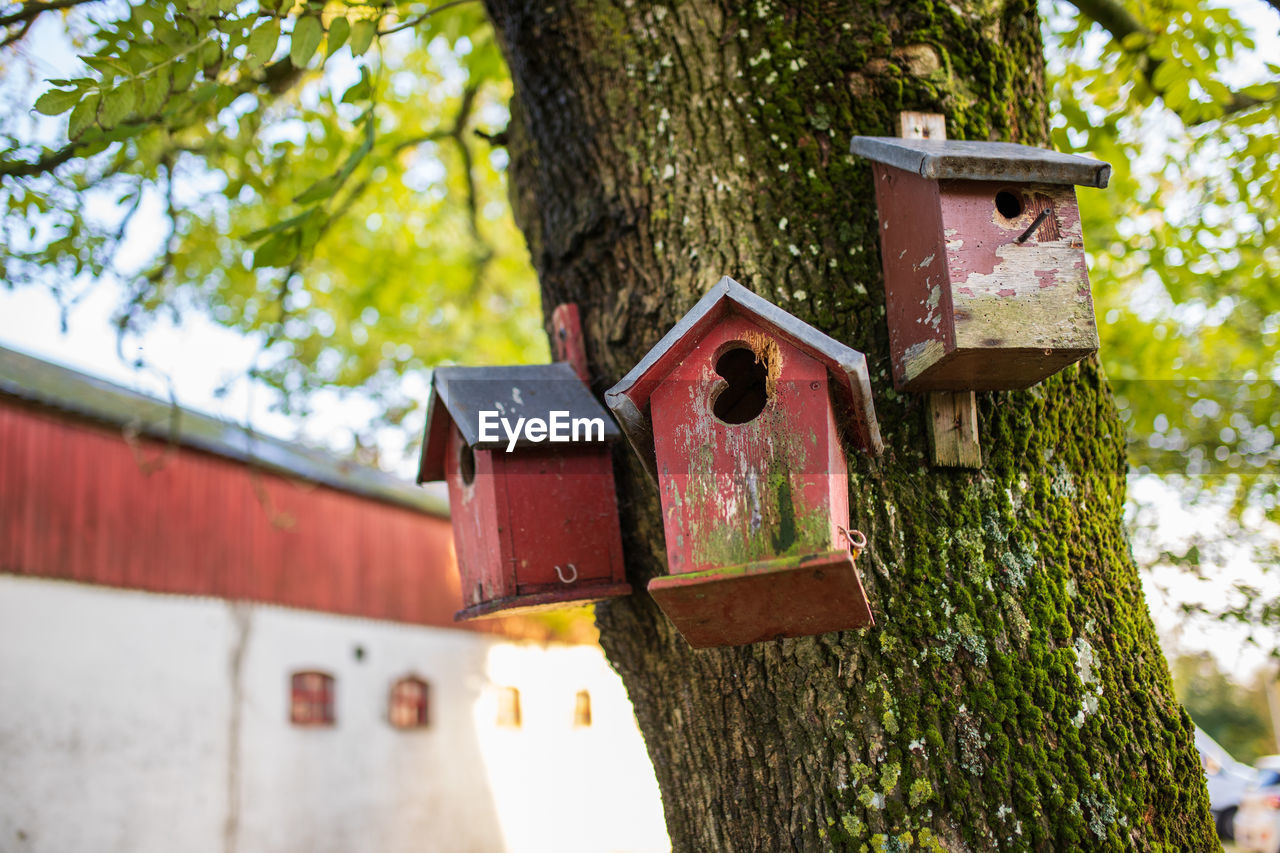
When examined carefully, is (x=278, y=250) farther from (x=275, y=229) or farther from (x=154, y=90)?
(x=154, y=90)

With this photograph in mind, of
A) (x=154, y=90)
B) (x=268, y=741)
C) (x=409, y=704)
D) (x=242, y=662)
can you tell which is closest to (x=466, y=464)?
(x=154, y=90)

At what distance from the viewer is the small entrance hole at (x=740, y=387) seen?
7.14ft

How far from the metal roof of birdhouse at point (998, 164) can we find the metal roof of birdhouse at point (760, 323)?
526mm

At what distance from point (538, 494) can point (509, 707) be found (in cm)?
1412

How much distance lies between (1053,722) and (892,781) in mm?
385

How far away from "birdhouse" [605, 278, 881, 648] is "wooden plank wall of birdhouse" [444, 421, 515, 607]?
0.64 metres

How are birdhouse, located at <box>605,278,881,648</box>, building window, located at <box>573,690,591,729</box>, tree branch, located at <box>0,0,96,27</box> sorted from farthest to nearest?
building window, located at <box>573,690,591,729</box> < tree branch, located at <box>0,0,96,27</box> < birdhouse, located at <box>605,278,881,648</box>

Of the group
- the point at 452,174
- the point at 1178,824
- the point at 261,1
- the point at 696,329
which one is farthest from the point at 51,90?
the point at 452,174

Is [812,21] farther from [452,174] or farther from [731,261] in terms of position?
[452,174]

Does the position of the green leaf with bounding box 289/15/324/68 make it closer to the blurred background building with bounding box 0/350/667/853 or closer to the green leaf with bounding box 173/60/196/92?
the green leaf with bounding box 173/60/196/92

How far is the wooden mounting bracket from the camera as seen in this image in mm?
2820

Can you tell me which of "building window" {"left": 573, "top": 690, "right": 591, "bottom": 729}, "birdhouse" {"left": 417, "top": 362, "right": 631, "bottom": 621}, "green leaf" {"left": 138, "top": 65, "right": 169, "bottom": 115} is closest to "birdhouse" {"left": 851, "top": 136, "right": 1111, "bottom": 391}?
"birdhouse" {"left": 417, "top": 362, "right": 631, "bottom": 621}

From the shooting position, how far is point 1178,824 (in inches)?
81.8

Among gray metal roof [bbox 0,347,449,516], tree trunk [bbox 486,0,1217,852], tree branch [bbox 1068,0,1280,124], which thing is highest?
gray metal roof [bbox 0,347,449,516]
